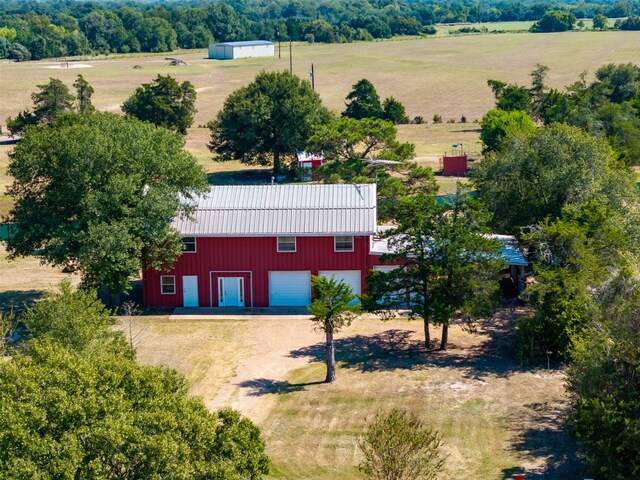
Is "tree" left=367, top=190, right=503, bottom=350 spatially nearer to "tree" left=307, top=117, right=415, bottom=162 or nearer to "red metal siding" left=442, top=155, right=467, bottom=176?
"tree" left=307, top=117, right=415, bottom=162

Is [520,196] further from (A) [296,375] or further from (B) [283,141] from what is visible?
(B) [283,141]

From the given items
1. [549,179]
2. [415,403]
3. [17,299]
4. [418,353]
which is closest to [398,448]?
[415,403]

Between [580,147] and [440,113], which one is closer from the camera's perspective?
[580,147]

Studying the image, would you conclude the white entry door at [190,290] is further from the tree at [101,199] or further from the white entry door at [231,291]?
the tree at [101,199]

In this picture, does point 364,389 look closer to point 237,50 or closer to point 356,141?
point 356,141

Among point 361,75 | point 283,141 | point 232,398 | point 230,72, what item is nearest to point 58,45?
point 230,72

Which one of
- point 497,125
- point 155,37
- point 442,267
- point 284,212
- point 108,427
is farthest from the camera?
point 155,37
